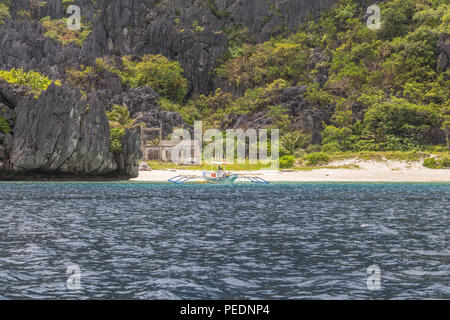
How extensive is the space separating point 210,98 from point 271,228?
77.0 m

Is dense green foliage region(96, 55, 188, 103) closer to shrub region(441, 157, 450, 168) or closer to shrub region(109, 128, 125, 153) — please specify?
shrub region(109, 128, 125, 153)

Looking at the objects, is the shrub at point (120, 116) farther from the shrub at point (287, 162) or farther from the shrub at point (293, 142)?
the shrub at point (287, 162)

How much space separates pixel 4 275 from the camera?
10.3 metres

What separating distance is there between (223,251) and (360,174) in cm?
4240

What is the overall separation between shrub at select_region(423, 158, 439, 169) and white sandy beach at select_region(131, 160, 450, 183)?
2.46 feet

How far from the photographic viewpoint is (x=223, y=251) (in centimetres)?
1324

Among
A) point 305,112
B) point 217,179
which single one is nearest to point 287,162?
point 217,179

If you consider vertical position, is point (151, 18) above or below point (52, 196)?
above

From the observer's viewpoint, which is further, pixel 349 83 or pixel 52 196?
pixel 349 83

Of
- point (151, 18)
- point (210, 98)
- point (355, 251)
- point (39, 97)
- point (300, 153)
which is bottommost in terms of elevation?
point (355, 251)

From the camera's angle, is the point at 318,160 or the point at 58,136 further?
the point at 318,160

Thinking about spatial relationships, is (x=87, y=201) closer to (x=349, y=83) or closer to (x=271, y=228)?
(x=271, y=228)

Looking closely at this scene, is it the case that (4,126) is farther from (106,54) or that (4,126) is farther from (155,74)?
(106,54)

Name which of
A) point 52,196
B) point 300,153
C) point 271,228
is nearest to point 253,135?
point 300,153
